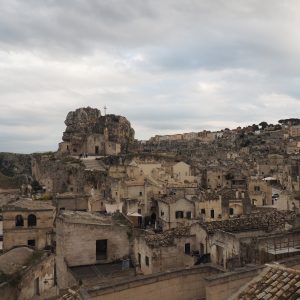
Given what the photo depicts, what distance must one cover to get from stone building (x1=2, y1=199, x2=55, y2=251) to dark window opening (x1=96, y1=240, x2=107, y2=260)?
9.25 m

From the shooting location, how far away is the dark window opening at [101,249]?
2047cm

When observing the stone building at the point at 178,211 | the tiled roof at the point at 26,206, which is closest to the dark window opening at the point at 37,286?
the tiled roof at the point at 26,206

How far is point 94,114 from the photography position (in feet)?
290

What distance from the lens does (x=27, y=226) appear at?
1153 inches

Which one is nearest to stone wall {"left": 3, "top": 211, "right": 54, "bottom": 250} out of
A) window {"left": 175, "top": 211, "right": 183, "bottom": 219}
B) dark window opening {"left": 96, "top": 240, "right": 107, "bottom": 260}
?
dark window opening {"left": 96, "top": 240, "right": 107, "bottom": 260}

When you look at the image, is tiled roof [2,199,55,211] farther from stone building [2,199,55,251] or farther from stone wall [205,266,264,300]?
stone wall [205,266,264,300]

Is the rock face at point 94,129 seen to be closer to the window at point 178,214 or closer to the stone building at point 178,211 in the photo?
the stone building at point 178,211

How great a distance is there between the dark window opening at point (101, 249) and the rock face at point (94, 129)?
5967 centimetres

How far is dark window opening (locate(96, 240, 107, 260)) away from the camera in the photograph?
20469 mm

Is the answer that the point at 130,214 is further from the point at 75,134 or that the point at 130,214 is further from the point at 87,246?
the point at 75,134

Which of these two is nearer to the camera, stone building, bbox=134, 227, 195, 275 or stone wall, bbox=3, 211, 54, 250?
stone building, bbox=134, 227, 195, 275

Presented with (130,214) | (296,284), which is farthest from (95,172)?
(296,284)

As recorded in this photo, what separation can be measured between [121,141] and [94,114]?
8704 millimetres

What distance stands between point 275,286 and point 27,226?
23.6 metres
